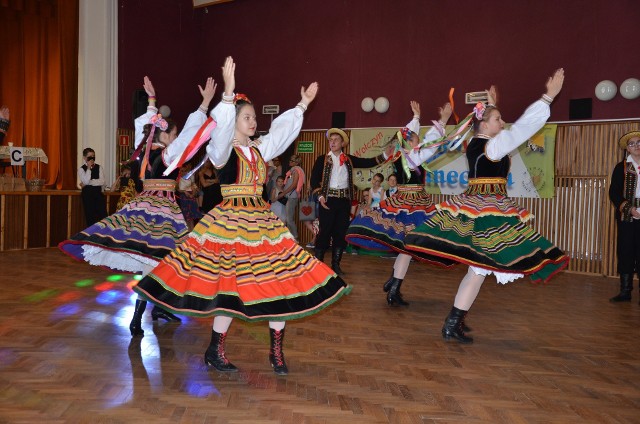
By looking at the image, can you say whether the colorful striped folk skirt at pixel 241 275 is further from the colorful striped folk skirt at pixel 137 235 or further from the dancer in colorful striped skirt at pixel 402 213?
the dancer in colorful striped skirt at pixel 402 213

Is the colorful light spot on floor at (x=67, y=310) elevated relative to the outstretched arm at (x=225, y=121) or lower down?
lower down

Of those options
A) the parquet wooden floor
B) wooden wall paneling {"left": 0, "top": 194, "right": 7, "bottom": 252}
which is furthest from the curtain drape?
the parquet wooden floor

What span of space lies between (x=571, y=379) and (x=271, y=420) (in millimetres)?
1684

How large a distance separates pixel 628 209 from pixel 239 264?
14.2ft

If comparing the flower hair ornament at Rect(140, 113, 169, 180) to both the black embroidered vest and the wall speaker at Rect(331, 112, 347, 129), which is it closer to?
the black embroidered vest

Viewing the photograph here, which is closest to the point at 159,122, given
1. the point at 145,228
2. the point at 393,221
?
the point at 145,228

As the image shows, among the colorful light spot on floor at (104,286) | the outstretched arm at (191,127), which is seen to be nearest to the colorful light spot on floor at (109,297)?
the colorful light spot on floor at (104,286)

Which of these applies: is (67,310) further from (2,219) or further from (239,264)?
(2,219)

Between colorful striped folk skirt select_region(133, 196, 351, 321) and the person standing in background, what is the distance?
21.4 ft

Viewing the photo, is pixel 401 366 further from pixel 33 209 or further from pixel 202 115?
pixel 33 209

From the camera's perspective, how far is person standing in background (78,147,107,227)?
30.3 ft

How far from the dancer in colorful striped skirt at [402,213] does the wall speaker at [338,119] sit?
472 centimetres

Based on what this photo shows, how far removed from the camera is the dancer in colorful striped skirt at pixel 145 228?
13.3 feet

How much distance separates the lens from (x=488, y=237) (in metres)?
3.98
